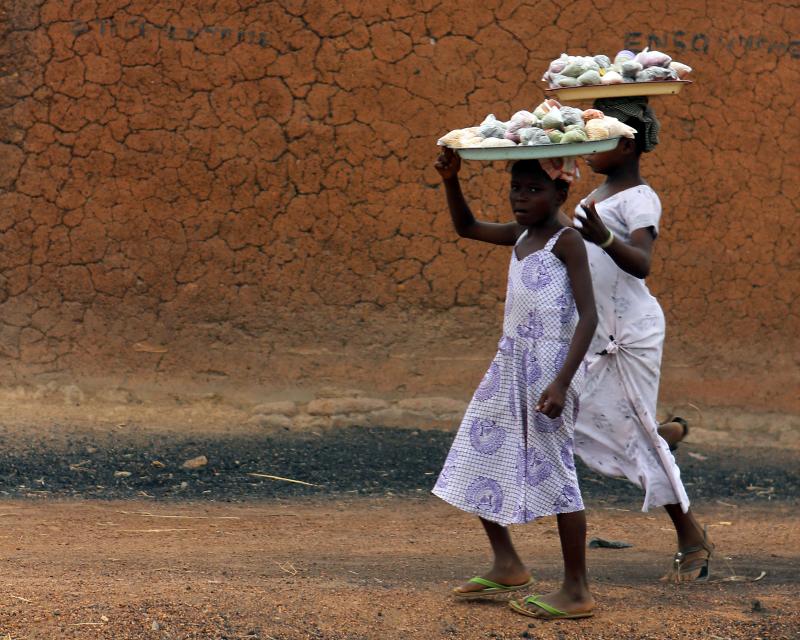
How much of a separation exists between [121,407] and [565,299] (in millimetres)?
3571

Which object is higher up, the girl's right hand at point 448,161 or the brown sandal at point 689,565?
the girl's right hand at point 448,161

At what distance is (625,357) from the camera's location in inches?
166

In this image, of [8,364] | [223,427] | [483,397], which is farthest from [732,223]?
[8,364]

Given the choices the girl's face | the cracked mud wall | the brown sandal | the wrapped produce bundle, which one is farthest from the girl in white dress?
the cracked mud wall

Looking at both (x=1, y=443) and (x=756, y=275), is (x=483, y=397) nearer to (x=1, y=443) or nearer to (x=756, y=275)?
(x=1, y=443)

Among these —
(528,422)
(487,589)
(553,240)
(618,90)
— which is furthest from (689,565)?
(618,90)

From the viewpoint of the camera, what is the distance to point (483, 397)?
3.80m

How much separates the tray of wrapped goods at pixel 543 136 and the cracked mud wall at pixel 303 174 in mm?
3027

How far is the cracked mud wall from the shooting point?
6508mm

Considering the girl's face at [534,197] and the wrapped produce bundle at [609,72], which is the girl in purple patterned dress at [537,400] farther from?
the wrapped produce bundle at [609,72]

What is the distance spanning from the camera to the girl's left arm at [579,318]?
3643 mm

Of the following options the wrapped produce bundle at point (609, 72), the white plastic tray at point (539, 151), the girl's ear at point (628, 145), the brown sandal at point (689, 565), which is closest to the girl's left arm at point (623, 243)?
the white plastic tray at point (539, 151)

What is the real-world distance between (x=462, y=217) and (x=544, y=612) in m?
1.31

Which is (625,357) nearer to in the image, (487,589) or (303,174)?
(487,589)
